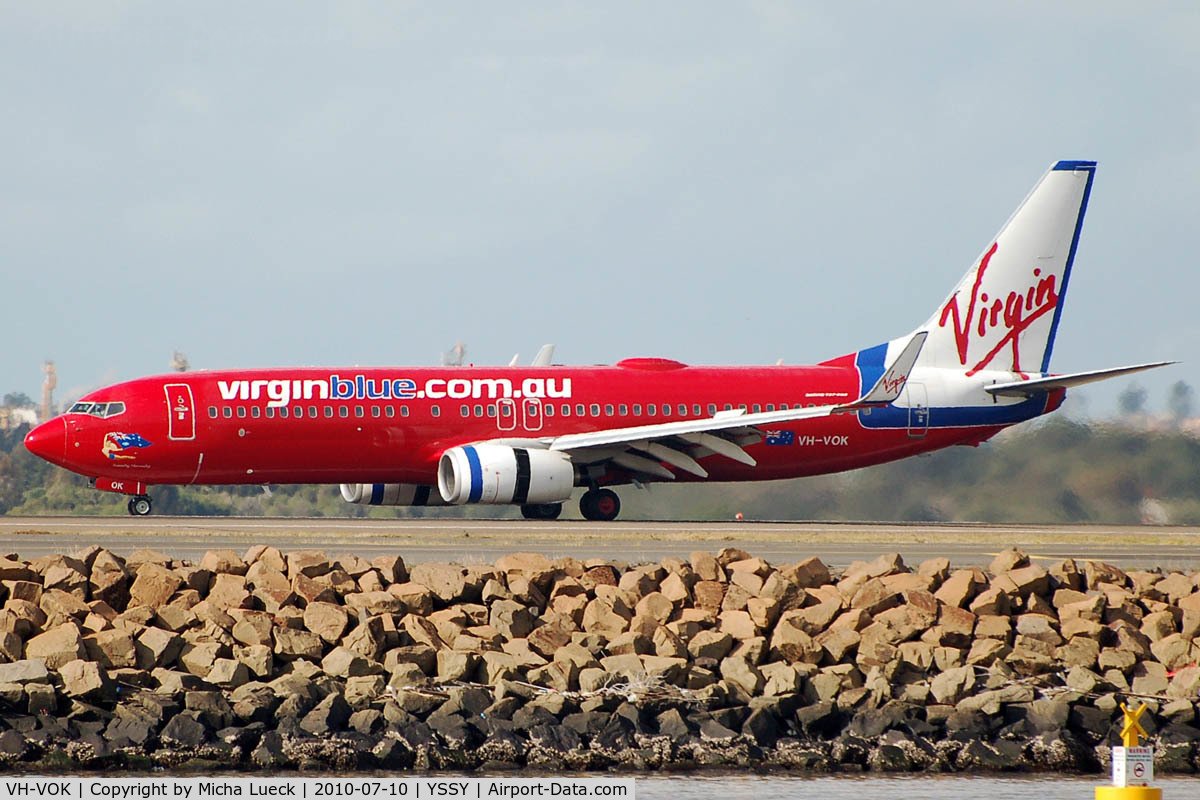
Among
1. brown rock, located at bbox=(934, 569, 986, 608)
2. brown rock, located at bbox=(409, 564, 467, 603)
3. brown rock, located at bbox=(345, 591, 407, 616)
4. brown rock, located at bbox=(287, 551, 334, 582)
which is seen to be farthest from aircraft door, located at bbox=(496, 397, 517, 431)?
brown rock, located at bbox=(934, 569, 986, 608)

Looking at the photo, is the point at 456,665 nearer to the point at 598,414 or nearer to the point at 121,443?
the point at 121,443

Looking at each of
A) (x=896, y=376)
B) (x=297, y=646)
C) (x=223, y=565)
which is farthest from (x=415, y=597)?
(x=896, y=376)

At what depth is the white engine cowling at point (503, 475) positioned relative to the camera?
107 feet

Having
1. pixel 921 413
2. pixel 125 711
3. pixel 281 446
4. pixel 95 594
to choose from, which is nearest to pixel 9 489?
pixel 281 446

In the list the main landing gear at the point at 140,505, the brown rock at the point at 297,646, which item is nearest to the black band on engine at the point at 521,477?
the main landing gear at the point at 140,505

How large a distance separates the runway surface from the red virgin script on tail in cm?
587

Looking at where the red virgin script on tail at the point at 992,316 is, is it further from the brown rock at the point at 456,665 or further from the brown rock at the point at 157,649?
the brown rock at the point at 157,649

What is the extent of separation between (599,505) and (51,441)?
435 inches

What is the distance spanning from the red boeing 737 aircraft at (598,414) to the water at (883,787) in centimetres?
1716

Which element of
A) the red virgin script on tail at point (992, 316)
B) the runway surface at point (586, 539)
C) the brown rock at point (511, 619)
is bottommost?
the brown rock at point (511, 619)

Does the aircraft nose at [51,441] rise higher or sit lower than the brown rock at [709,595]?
higher

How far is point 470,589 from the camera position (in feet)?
60.4

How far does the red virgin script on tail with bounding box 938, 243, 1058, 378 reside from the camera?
37.7m

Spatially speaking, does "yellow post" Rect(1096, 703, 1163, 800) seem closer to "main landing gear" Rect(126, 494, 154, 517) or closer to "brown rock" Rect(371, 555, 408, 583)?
"brown rock" Rect(371, 555, 408, 583)
